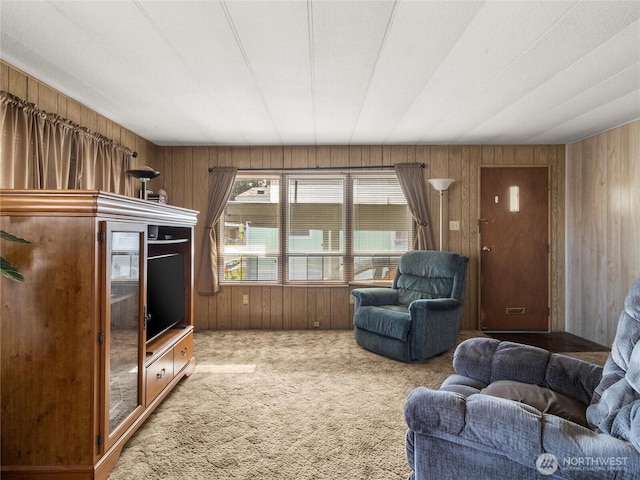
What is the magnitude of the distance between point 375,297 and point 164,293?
7.03 feet

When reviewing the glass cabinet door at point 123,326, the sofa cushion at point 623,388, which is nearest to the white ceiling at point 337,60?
the glass cabinet door at point 123,326

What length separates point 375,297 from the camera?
362 centimetres

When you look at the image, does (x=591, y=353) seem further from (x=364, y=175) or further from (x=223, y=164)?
(x=223, y=164)

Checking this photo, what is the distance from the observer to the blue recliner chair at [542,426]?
0.98 metres

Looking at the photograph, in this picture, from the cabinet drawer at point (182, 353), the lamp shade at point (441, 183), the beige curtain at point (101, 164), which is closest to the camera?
the cabinet drawer at point (182, 353)

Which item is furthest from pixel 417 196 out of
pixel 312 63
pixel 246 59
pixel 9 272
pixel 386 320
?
pixel 9 272

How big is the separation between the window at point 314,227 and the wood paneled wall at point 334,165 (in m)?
0.18

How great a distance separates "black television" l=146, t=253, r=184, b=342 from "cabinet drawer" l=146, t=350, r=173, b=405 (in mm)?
180

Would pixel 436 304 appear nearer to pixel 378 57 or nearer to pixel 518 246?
pixel 518 246

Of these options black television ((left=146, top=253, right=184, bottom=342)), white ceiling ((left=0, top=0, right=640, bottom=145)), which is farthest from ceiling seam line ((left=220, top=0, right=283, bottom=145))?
black television ((left=146, top=253, right=184, bottom=342))

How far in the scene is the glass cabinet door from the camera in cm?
167

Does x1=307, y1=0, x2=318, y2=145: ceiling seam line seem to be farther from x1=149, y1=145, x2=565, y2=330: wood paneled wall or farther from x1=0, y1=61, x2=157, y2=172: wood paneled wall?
x1=0, y1=61, x2=157, y2=172: wood paneled wall

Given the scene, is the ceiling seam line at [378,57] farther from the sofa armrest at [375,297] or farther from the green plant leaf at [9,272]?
the green plant leaf at [9,272]

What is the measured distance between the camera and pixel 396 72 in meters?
2.24
